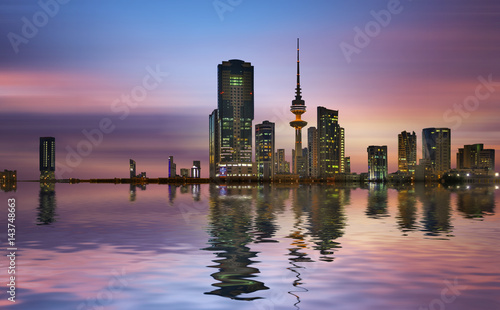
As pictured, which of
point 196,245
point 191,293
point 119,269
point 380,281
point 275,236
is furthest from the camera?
point 275,236

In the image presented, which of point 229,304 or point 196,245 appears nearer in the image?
point 229,304

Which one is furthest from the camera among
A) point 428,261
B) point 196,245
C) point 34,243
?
point 34,243

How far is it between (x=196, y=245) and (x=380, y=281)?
18062 mm

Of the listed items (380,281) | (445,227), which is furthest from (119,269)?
(445,227)

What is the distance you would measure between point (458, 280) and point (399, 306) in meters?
7.11

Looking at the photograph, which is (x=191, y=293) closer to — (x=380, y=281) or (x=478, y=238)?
(x=380, y=281)

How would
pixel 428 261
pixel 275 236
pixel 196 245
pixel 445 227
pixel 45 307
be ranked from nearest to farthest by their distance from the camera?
pixel 45 307 < pixel 428 261 < pixel 196 245 < pixel 275 236 < pixel 445 227

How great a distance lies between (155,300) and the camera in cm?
2177

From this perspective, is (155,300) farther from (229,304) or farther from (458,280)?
(458,280)

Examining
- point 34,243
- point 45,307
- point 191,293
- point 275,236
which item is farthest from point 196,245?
point 45,307

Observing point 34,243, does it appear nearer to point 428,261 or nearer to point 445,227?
point 428,261

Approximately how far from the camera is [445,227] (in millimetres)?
55406

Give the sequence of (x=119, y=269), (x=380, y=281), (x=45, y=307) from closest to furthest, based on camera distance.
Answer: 1. (x=45, y=307)
2. (x=380, y=281)
3. (x=119, y=269)

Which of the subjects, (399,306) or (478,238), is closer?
(399,306)
